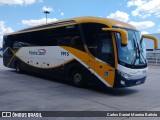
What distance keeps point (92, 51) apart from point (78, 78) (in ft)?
5.56

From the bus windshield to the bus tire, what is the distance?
244 centimetres

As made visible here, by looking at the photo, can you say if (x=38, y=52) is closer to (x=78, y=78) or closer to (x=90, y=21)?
(x=78, y=78)

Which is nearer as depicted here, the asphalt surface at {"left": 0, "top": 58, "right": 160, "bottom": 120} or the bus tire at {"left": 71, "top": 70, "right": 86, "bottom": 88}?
the asphalt surface at {"left": 0, "top": 58, "right": 160, "bottom": 120}

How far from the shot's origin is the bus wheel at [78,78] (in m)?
12.1

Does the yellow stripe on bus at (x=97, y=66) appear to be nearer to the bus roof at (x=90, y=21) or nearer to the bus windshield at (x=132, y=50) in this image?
the bus windshield at (x=132, y=50)

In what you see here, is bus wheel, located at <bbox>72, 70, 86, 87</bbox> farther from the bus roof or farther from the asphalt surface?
the bus roof

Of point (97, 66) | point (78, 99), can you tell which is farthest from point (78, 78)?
point (78, 99)

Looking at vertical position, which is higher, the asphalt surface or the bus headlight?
the bus headlight

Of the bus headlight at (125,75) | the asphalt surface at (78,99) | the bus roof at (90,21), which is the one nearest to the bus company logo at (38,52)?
the bus roof at (90,21)

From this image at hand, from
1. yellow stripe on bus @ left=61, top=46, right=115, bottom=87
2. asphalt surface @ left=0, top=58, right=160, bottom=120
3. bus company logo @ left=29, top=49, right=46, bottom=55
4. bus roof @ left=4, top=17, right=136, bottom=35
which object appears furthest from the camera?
bus company logo @ left=29, top=49, right=46, bottom=55

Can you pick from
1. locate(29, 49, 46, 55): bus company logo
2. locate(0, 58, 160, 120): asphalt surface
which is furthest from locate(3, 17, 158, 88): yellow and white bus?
locate(0, 58, 160, 120): asphalt surface

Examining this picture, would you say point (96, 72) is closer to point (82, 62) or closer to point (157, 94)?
point (82, 62)

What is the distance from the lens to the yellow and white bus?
10.4 meters

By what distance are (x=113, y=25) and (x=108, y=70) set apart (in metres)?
1.87
